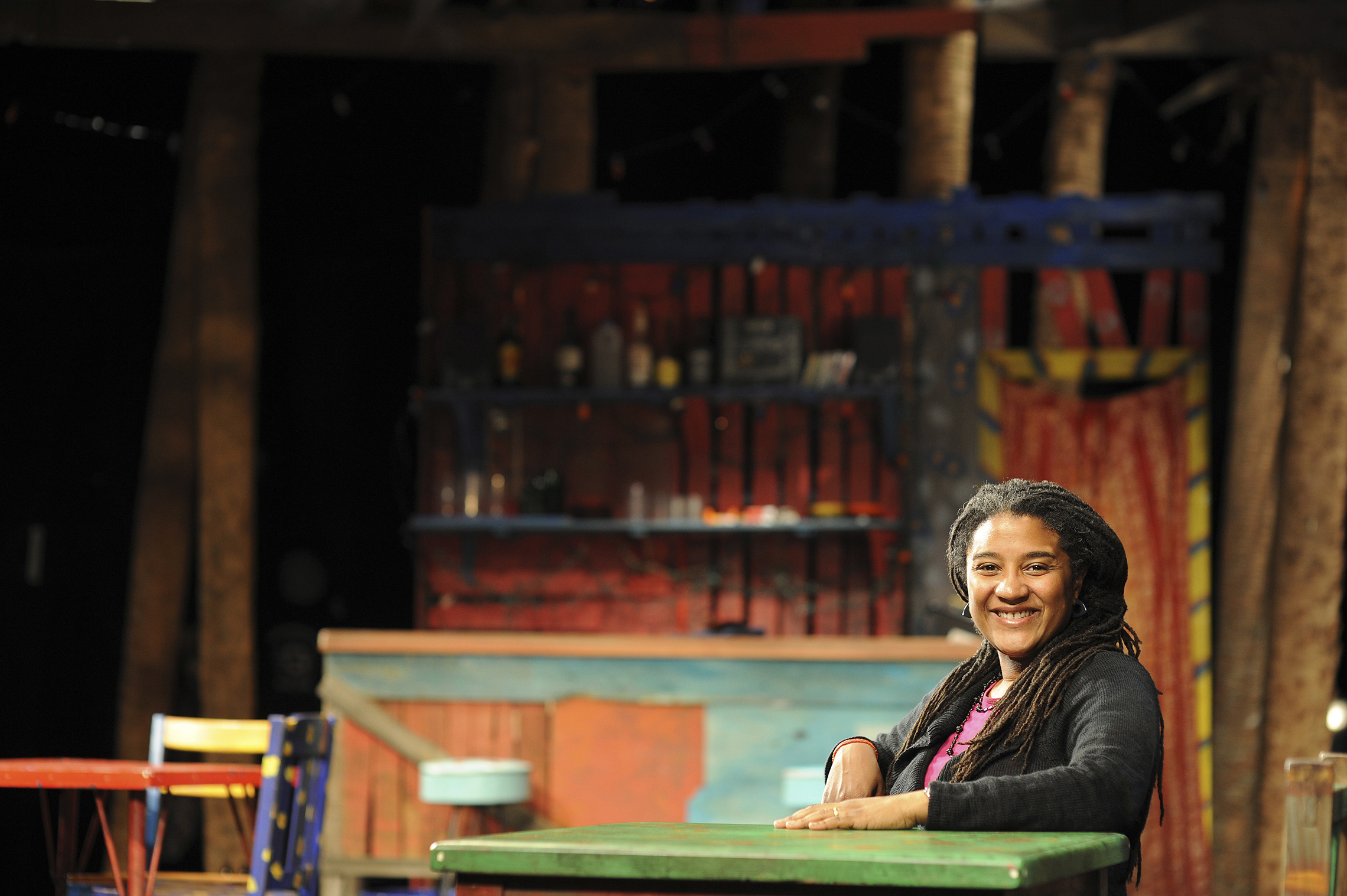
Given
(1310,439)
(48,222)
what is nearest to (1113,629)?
(1310,439)

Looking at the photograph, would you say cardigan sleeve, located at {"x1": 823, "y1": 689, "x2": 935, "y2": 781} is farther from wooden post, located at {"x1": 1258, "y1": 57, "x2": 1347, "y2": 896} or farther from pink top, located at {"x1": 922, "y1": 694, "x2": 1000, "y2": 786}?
wooden post, located at {"x1": 1258, "y1": 57, "x2": 1347, "y2": 896}

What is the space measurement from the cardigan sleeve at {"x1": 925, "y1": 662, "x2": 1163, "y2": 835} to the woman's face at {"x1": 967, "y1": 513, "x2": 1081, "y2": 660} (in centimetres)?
21

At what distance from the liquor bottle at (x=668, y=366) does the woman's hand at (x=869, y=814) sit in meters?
4.90

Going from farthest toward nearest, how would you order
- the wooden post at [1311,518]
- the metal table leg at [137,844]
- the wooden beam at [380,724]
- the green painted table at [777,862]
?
the wooden post at [1311,518] < the wooden beam at [380,724] < the metal table leg at [137,844] < the green painted table at [777,862]

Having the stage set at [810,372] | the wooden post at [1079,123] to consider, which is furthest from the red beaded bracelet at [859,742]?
the wooden post at [1079,123]

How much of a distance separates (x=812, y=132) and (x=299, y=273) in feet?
8.65

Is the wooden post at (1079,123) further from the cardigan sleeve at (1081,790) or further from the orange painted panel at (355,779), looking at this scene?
the cardigan sleeve at (1081,790)

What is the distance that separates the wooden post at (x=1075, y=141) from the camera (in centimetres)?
681

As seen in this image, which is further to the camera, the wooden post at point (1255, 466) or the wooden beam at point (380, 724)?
the wooden post at point (1255, 466)

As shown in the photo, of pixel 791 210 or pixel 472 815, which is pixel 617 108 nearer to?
pixel 791 210

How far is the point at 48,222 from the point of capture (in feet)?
24.7

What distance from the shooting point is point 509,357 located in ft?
22.7

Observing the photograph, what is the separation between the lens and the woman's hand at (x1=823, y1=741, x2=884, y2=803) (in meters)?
2.25

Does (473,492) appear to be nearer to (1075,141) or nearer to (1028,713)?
(1075,141)
